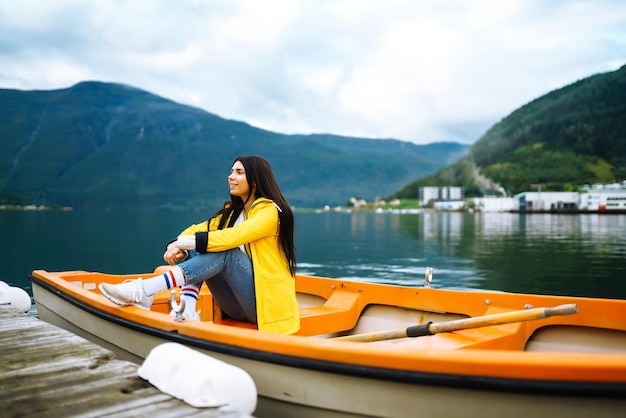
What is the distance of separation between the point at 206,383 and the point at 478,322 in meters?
2.06

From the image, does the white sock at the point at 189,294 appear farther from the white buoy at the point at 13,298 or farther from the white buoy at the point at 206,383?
the white buoy at the point at 13,298

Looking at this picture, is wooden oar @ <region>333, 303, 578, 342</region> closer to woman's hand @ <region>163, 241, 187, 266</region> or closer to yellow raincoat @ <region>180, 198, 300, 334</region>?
yellow raincoat @ <region>180, 198, 300, 334</region>

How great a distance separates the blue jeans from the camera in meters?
4.56

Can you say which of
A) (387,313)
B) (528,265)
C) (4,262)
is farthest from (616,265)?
(4,262)

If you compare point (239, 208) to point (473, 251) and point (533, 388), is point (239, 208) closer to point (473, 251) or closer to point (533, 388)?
point (533, 388)

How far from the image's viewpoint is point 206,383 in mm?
3584

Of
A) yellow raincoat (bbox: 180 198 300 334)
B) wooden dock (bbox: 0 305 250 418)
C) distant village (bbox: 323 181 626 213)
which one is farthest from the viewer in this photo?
distant village (bbox: 323 181 626 213)

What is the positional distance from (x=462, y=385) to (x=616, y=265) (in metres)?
22.9

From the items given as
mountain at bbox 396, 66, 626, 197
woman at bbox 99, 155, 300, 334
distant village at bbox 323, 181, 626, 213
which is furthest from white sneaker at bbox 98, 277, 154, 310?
mountain at bbox 396, 66, 626, 197

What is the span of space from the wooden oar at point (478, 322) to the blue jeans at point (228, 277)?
1020 millimetres

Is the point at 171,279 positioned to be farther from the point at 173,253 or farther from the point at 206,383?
the point at 206,383

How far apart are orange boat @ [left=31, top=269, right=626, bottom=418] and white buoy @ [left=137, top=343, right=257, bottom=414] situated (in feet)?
1.06

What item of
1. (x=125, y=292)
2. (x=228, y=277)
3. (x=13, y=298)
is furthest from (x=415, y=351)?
(x=13, y=298)

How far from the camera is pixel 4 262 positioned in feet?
76.7
